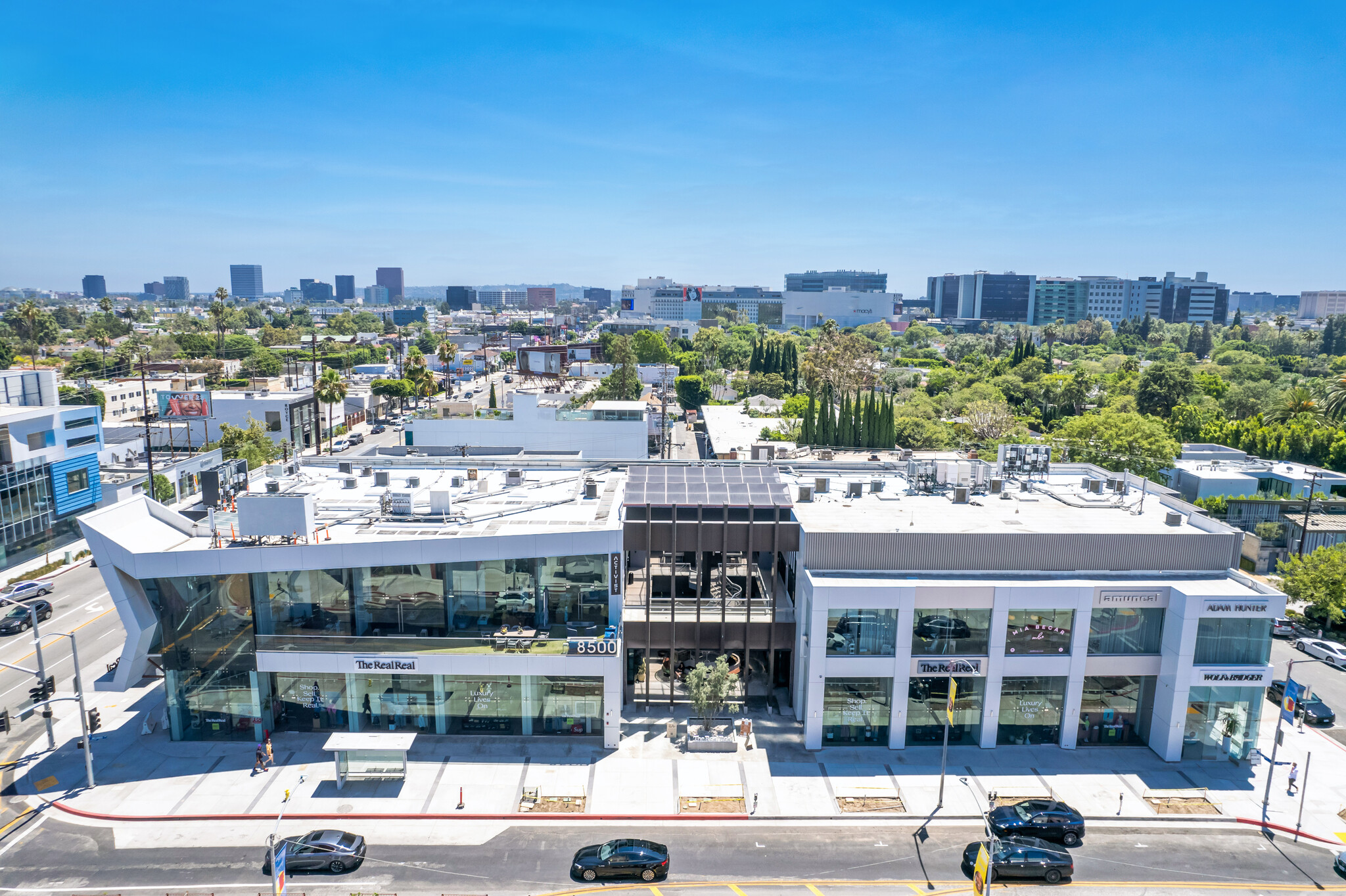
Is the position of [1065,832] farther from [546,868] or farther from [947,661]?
[546,868]

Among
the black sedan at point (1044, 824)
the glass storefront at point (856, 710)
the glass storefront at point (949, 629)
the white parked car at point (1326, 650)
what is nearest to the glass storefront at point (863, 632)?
the glass storefront at point (949, 629)

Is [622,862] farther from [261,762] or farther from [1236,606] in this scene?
[1236,606]

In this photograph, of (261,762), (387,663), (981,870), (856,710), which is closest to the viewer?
(981,870)

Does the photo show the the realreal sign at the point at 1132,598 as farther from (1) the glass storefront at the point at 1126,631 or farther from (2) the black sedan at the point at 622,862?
(2) the black sedan at the point at 622,862

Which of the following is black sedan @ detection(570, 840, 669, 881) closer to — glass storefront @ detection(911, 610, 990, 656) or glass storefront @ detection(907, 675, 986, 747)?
glass storefront @ detection(907, 675, 986, 747)

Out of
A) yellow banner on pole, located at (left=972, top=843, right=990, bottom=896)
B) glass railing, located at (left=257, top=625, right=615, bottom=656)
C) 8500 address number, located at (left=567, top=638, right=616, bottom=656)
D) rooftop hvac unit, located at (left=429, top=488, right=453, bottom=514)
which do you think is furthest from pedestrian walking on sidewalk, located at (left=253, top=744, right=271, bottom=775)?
yellow banner on pole, located at (left=972, top=843, right=990, bottom=896)

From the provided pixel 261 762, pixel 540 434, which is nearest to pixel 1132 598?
pixel 261 762

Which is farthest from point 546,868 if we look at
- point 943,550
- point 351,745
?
point 943,550
